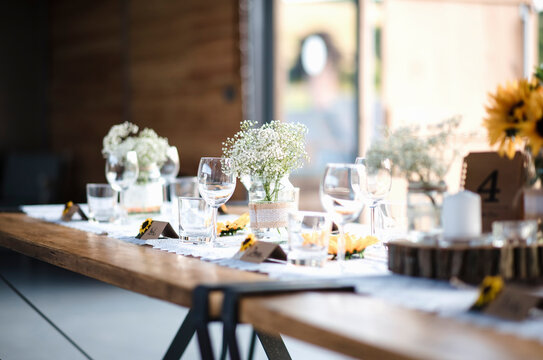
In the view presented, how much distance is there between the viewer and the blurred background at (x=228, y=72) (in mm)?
4559

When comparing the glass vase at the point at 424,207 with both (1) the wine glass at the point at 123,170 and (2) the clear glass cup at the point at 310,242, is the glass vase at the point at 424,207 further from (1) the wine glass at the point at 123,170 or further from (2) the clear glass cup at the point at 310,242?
(1) the wine glass at the point at 123,170

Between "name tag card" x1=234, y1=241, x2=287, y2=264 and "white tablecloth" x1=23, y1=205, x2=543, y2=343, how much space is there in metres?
0.02

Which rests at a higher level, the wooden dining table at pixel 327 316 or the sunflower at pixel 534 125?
the sunflower at pixel 534 125

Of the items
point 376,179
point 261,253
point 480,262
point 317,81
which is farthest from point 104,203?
point 317,81

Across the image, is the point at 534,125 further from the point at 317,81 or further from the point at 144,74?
the point at 317,81

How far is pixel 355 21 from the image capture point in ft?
15.6

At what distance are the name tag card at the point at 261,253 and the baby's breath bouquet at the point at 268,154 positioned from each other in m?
0.32

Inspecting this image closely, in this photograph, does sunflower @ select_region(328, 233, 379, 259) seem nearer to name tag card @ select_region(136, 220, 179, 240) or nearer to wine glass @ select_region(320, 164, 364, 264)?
wine glass @ select_region(320, 164, 364, 264)

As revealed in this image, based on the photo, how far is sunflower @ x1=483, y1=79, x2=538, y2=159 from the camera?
1.11 metres

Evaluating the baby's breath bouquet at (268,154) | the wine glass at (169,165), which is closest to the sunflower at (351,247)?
the baby's breath bouquet at (268,154)

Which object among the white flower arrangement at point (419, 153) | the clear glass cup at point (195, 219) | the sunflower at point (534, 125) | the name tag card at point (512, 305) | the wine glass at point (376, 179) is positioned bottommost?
the name tag card at point (512, 305)

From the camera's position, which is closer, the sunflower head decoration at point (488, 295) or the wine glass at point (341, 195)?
the sunflower head decoration at point (488, 295)

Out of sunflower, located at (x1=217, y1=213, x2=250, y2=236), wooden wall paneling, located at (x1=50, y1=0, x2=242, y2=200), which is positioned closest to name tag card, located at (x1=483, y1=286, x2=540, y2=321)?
sunflower, located at (x1=217, y1=213, x2=250, y2=236)

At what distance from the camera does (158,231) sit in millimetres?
1628
